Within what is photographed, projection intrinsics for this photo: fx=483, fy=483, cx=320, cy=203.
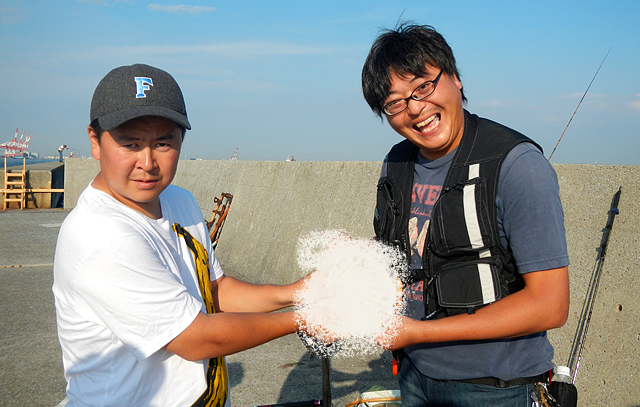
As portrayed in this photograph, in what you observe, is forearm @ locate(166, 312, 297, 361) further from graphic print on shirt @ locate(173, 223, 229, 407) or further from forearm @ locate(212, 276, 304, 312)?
forearm @ locate(212, 276, 304, 312)

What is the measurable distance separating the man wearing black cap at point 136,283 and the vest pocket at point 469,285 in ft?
2.00

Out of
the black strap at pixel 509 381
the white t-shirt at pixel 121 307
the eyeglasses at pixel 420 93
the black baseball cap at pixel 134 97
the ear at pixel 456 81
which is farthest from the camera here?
the ear at pixel 456 81

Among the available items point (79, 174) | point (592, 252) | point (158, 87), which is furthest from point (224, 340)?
point (79, 174)

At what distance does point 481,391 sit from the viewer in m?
1.94

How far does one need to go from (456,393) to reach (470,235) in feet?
2.26

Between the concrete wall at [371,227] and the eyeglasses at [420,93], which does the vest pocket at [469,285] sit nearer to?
the eyeglasses at [420,93]

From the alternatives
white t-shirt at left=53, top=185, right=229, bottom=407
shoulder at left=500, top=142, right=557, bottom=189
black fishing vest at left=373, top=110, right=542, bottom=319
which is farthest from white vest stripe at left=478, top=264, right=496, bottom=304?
white t-shirt at left=53, top=185, right=229, bottom=407

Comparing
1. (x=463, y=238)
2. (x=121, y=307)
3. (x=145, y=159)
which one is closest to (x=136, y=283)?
(x=121, y=307)

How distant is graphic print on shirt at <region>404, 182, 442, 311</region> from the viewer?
210 centimetres

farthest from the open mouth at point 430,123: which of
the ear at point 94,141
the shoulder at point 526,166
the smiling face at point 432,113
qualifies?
the ear at point 94,141

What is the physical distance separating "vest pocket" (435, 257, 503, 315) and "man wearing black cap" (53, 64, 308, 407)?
0.61 metres

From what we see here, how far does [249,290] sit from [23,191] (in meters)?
22.3

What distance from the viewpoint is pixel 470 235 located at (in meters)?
1.83

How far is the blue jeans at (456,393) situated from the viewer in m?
1.91
